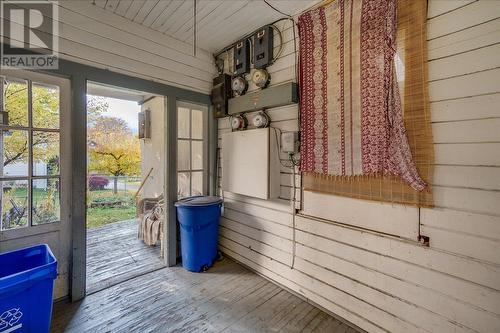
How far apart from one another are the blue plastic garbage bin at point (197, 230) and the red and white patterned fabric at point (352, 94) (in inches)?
49.7

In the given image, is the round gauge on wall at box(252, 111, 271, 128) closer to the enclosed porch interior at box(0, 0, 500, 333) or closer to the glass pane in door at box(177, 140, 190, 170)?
the enclosed porch interior at box(0, 0, 500, 333)

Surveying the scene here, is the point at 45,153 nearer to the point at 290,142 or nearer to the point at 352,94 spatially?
the point at 290,142

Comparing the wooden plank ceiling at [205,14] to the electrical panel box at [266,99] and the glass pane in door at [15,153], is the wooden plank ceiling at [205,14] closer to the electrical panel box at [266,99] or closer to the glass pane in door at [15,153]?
the electrical panel box at [266,99]

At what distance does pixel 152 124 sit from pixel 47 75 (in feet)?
9.69

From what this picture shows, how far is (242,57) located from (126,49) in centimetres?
126

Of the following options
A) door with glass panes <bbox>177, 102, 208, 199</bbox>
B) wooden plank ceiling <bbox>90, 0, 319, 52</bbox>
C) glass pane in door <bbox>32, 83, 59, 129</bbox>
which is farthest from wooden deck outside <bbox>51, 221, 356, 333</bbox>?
wooden plank ceiling <bbox>90, 0, 319, 52</bbox>

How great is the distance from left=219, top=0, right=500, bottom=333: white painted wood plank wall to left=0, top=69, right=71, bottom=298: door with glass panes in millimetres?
2563

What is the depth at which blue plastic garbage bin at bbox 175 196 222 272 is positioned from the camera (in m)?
2.60

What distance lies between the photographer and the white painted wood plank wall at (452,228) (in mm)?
1288

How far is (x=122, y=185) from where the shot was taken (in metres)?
7.47

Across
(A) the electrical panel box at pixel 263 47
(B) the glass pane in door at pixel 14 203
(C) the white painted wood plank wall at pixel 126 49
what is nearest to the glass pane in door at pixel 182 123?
(C) the white painted wood plank wall at pixel 126 49

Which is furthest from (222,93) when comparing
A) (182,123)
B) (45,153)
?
(45,153)

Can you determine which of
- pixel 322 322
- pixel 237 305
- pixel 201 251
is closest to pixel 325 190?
pixel 322 322

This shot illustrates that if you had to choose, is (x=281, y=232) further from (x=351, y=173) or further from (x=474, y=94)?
(x=474, y=94)
